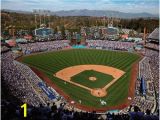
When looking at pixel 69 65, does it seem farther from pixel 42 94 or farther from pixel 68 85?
pixel 42 94

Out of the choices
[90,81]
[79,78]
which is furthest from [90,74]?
[90,81]

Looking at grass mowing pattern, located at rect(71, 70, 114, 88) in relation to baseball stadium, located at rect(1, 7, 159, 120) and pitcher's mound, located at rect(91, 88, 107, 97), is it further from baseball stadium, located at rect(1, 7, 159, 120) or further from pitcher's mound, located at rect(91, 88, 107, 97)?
pitcher's mound, located at rect(91, 88, 107, 97)

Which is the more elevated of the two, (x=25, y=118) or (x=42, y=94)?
(x=25, y=118)

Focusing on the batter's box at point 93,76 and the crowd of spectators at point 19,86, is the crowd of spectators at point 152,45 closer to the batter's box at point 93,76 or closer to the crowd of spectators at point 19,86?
the batter's box at point 93,76

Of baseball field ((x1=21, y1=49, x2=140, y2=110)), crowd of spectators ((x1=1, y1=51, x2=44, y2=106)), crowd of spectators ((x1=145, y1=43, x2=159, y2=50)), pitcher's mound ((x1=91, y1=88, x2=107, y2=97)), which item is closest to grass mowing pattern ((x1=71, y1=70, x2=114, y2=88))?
baseball field ((x1=21, y1=49, x2=140, y2=110))

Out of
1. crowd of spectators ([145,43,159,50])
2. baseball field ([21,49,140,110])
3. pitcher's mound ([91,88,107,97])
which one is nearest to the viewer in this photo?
baseball field ([21,49,140,110])

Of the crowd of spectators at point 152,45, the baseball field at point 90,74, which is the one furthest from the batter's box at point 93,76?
the crowd of spectators at point 152,45

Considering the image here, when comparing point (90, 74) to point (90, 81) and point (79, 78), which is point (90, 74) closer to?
point (79, 78)

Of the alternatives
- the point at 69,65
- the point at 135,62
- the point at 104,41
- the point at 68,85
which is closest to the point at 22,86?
the point at 68,85
